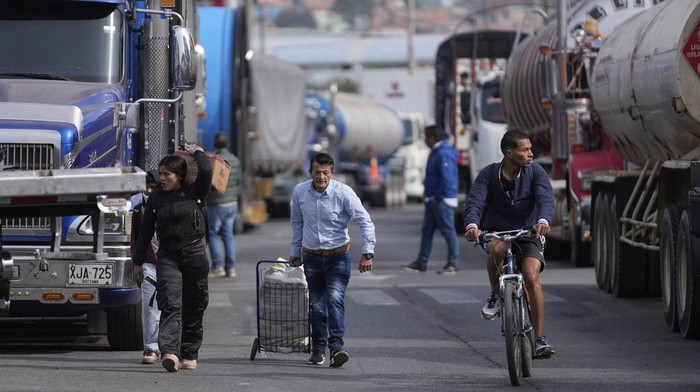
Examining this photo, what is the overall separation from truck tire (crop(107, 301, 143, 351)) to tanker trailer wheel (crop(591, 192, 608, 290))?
7022 mm

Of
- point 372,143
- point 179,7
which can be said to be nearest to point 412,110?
point 372,143

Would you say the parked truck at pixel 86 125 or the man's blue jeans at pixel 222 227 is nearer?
the parked truck at pixel 86 125

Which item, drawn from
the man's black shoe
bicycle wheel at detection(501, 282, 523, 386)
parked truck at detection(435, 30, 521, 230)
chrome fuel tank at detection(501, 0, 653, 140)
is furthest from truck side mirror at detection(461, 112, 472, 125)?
bicycle wheel at detection(501, 282, 523, 386)

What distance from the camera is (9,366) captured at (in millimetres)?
12703

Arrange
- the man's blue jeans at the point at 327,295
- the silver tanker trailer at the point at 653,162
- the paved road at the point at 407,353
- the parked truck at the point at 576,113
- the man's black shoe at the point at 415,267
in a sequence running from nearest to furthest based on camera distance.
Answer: the paved road at the point at 407,353, the man's blue jeans at the point at 327,295, the silver tanker trailer at the point at 653,162, the parked truck at the point at 576,113, the man's black shoe at the point at 415,267

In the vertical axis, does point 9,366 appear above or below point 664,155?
below

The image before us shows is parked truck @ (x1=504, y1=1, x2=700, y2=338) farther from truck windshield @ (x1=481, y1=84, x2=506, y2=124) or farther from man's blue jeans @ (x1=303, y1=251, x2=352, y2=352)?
truck windshield @ (x1=481, y1=84, x2=506, y2=124)

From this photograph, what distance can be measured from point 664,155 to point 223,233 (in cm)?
716

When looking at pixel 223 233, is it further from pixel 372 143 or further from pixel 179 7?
pixel 372 143

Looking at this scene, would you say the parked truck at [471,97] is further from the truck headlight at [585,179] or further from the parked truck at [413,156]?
the parked truck at [413,156]

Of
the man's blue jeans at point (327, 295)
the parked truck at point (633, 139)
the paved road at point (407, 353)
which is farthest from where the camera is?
the parked truck at point (633, 139)

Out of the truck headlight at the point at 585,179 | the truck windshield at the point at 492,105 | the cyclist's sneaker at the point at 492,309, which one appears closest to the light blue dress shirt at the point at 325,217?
the cyclist's sneaker at the point at 492,309

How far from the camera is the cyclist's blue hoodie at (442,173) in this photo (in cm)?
2238

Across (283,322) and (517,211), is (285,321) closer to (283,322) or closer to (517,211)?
(283,322)
